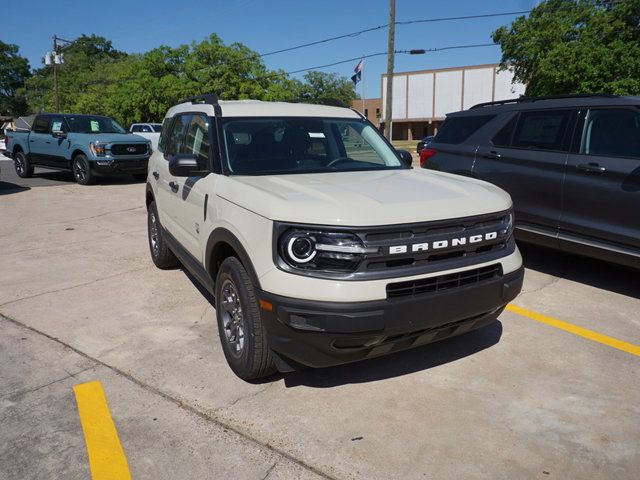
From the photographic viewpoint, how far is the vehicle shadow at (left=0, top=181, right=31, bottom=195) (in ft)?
42.5

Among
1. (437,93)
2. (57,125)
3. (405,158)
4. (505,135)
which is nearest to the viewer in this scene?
(405,158)

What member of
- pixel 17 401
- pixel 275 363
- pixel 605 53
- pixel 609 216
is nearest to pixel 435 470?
pixel 275 363

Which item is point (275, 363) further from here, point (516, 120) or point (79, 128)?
point (79, 128)

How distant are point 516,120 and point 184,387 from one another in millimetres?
4603

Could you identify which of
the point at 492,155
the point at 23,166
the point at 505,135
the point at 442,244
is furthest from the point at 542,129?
the point at 23,166

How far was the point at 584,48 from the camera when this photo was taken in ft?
80.6

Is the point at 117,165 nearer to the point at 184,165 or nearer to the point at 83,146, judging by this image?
the point at 83,146

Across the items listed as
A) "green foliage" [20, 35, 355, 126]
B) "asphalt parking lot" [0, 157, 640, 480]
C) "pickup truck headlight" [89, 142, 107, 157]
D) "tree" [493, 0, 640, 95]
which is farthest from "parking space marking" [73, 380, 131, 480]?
"green foliage" [20, 35, 355, 126]

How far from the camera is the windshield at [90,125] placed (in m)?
14.0

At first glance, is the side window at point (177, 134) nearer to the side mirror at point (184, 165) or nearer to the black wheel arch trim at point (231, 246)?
the side mirror at point (184, 165)

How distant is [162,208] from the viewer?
5273mm

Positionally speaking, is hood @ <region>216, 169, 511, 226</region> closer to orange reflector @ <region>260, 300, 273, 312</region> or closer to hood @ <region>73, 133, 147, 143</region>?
orange reflector @ <region>260, 300, 273, 312</region>

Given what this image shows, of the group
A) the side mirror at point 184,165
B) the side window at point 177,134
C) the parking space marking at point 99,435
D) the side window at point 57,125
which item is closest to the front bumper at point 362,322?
the parking space marking at point 99,435

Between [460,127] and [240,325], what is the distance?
14.5 feet
